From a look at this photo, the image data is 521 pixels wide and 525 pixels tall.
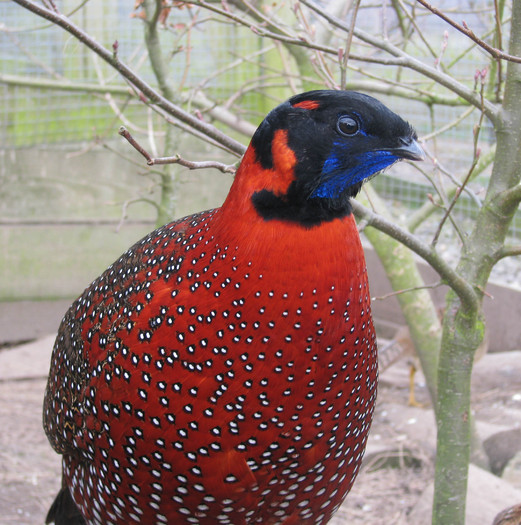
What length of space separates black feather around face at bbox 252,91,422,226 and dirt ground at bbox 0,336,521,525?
77.5 inches

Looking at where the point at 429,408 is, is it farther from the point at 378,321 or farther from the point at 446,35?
the point at 446,35

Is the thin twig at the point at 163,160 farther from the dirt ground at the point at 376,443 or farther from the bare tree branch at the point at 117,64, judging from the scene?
the dirt ground at the point at 376,443

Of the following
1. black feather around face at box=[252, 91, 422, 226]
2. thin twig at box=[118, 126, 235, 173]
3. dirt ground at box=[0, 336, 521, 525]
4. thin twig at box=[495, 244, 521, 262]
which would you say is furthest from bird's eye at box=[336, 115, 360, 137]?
dirt ground at box=[0, 336, 521, 525]

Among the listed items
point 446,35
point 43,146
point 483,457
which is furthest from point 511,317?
point 43,146

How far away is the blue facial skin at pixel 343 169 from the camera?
157 centimetres

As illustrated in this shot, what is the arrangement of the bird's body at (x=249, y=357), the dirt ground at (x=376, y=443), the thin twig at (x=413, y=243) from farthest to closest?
the dirt ground at (x=376, y=443) < the thin twig at (x=413, y=243) < the bird's body at (x=249, y=357)

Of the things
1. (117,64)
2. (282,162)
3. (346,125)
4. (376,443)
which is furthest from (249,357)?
(376,443)

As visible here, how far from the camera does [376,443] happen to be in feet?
13.4

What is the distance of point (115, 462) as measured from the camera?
6.26 feet

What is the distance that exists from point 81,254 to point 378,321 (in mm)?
2604

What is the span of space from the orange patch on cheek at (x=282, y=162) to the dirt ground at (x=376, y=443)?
6.67 ft

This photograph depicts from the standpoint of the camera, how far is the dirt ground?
3.55m

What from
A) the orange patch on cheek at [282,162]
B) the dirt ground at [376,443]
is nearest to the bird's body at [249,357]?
the orange patch on cheek at [282,162]

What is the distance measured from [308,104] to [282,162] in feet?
0.47
